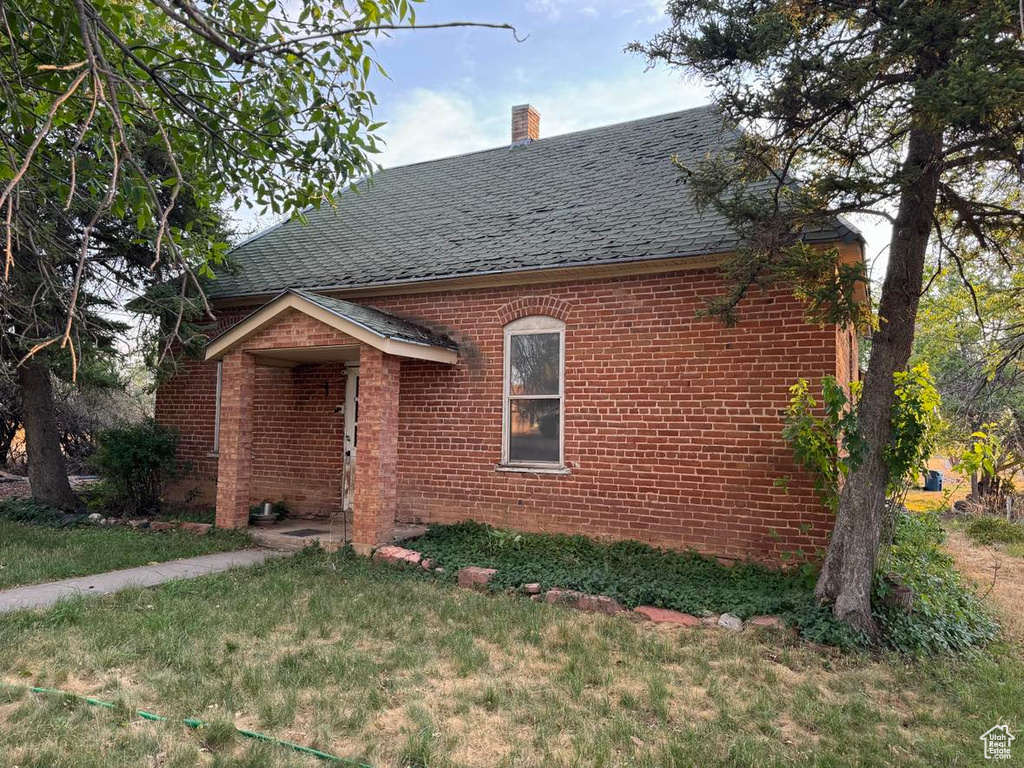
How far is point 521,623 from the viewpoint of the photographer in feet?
19.3

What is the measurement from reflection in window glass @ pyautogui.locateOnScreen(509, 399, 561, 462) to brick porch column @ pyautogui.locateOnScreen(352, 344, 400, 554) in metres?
1.78

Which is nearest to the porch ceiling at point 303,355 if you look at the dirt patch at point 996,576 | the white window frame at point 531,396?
the white window frame at point 531,396

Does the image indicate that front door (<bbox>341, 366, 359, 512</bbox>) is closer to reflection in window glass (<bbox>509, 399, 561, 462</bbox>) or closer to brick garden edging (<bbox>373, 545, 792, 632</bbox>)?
reflection in window glass (<bbox>509, 399, 561, 462</bbox>)

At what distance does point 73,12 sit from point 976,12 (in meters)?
6.15

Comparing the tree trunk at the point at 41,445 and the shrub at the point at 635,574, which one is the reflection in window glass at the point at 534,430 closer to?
the shrub at the point at 635,574

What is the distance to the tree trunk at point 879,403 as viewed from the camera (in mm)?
5742

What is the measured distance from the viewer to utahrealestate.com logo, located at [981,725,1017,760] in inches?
149

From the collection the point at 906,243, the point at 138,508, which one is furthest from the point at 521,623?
the point at 138,508

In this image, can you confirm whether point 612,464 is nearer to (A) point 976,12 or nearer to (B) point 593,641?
(B) point 593,641

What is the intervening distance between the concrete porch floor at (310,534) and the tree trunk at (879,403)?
17.6 feet

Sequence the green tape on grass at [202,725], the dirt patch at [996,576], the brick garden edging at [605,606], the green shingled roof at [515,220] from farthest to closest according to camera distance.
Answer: the green shingled roof at [515,220] < the dirt patch at [996,576] < the brick garden edging at [605,606] < the green tape on grass at [202,725]

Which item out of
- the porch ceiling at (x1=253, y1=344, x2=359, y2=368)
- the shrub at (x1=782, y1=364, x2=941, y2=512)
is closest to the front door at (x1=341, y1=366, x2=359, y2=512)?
→ the porch ceiling at (x1=253, y1=344, x2=359, y2=368)

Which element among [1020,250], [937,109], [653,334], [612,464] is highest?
[937,109]

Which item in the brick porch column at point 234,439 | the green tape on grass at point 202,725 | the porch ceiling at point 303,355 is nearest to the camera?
the green tape on grass at point 202,725
